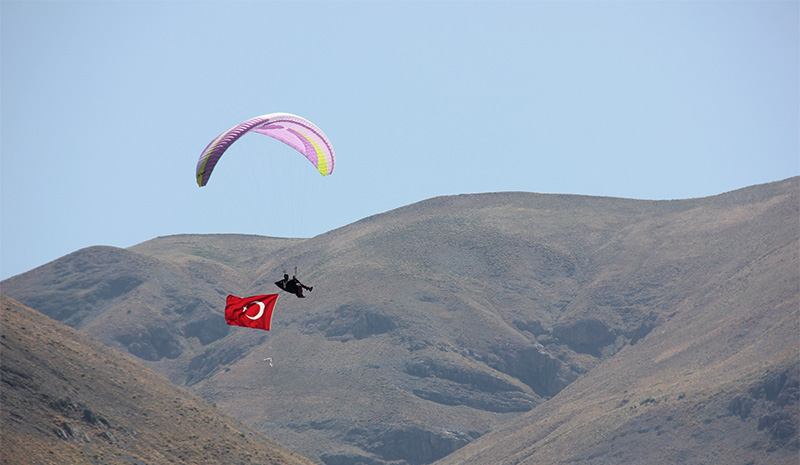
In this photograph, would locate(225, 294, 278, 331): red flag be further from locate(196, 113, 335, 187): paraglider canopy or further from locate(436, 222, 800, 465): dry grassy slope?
locate(436, 222, 800, 465): dry grassy slope

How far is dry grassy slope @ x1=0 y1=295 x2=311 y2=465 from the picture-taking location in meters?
58.6

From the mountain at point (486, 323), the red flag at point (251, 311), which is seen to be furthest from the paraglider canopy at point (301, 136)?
the mountain at point (486, 323)

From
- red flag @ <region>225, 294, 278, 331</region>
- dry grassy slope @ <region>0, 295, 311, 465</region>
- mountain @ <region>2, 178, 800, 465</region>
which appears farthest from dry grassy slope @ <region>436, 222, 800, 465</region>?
red flag @ <region>225, 294, 278, 331</region>

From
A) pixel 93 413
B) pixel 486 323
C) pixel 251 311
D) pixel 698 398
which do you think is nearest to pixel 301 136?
pixel 251 311

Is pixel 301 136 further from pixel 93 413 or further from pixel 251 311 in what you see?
pixel 93 413

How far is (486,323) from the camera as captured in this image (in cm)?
13575

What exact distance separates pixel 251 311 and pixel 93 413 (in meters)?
23.3

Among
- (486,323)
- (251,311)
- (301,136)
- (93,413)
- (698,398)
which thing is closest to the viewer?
(251,311)

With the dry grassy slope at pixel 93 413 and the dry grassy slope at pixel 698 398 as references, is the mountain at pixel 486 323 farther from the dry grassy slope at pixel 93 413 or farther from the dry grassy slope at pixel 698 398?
the dry grassy slope at pixel 93 413

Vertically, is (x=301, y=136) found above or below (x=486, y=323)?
above

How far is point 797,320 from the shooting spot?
99875 mm

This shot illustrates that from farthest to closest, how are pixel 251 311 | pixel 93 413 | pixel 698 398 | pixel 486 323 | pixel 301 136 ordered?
pixel 486 323 < pixel 698 398 < pixel 93 413 < pixel 301 136 < pixel 251 311

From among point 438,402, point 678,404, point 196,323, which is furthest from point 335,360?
point 678,404

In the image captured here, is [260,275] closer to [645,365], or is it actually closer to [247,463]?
[645,365]
